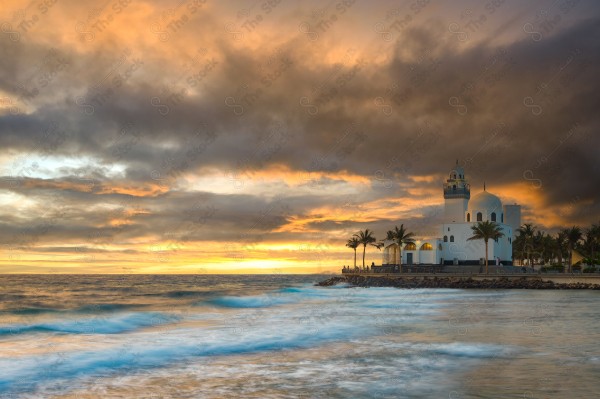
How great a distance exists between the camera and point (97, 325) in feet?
109

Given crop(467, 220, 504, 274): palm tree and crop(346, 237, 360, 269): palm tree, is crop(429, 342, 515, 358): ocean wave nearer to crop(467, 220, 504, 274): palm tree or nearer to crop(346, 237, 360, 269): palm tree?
crop(467, 220, 504, 274): palm tree

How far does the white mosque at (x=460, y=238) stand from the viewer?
3957 inches

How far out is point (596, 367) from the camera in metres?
16.5

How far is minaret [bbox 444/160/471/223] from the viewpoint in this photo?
107 metres

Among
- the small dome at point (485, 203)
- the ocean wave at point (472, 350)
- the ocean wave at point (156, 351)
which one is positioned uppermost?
the small dome at point (485, 203)

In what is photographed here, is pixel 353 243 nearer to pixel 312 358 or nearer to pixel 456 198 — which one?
pixel 456 198

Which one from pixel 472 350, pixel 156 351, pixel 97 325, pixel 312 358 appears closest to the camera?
pixel 312 358

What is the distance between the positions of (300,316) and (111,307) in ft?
62.7

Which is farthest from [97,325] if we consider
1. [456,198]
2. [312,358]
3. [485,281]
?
[456,198]

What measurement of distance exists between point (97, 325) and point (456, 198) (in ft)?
279

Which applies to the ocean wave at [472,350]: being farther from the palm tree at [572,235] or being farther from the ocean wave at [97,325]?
the palm tree at [572,235]

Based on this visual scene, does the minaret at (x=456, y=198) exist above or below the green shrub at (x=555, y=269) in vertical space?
above

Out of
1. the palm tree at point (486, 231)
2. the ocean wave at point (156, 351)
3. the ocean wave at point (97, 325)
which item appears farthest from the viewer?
the palm tree at point (486, 231)

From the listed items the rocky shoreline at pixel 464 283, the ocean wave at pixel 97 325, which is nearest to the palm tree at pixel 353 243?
Result: the rocky shoreline at pixel 464 283
